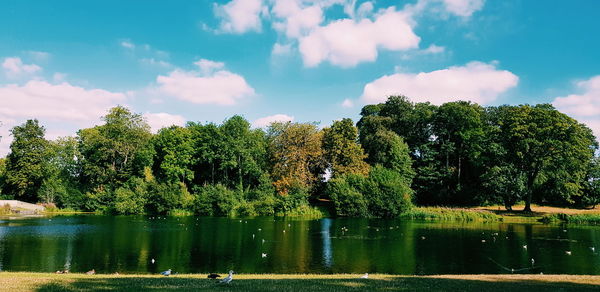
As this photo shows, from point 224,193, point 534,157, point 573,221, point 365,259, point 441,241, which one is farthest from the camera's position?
point 224,193

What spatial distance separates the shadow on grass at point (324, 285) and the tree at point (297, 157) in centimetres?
5398

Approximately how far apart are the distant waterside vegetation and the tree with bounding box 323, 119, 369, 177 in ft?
0.70

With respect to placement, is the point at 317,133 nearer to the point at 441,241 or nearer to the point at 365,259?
the point at 441,241

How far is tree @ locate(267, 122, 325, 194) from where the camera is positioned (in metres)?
71.2

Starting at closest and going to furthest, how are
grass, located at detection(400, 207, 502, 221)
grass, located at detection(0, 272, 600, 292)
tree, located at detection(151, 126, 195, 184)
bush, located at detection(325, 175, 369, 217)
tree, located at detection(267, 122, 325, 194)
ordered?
grass, located at detection(0, 272, 600, 292) < grass, located at detection(400, 207, 502, 221) < bush, located at detection(325, 175, 369, 217) < tree, located at detection(267, 122, 325, 194) < tree, located at detection(151, 126, 195, 184)

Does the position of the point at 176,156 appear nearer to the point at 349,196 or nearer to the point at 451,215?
the point at 349,196

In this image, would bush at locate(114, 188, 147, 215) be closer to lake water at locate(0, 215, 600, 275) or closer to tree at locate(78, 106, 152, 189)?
tree at locate(78, 106, 152, 189)

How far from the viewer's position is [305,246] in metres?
33.5

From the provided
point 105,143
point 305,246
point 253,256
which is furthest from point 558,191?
point 105,143

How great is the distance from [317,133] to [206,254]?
47339 millimetres

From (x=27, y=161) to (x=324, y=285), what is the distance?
8828 centimetres

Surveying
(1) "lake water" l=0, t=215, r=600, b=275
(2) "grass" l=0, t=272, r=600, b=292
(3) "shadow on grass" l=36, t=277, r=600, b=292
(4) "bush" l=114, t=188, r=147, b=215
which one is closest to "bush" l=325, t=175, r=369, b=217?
(1) "lake water" l=0, t=215, r=600, b=275

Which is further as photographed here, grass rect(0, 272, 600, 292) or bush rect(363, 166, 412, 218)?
bush rect(363, 166, 412, 218)

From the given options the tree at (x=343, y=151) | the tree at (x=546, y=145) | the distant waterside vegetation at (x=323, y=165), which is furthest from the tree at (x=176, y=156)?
the tree at (x=546, y=145)
